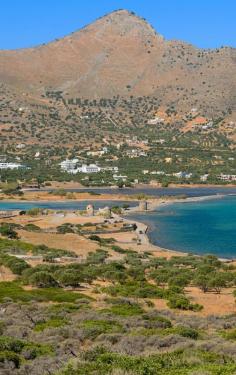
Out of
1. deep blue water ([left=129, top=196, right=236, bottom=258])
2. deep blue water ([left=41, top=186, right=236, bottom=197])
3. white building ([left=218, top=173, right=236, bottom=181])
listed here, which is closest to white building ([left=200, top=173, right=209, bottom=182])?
white building ([left=218, top=173, right=236, bottom=181])

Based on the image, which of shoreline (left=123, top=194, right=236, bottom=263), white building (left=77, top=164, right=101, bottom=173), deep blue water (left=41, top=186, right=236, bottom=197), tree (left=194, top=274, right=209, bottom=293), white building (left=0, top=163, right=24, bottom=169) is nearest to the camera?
tree (left=194, top=274, right=209, bottom=293)

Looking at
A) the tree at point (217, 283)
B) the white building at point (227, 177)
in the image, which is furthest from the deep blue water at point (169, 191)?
the tree at point (217, 283)

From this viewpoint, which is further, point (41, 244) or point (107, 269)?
point (41, 244)

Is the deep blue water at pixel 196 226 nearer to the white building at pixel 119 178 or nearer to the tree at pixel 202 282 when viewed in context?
the tree at pixel 202 282

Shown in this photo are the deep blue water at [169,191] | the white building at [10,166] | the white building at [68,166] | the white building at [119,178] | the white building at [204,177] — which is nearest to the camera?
the deep blue water at [169,191]

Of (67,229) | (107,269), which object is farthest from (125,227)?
(107,269)

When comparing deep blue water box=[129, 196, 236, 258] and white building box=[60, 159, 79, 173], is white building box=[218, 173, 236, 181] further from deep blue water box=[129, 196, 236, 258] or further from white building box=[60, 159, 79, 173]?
white building box=[60, 159, 79, 173]

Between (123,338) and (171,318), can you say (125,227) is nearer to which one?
(171,318)

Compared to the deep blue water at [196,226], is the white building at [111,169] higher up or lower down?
higher up
